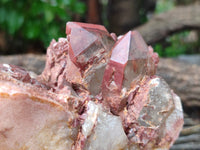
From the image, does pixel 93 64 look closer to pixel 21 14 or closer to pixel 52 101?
pixel 52 101

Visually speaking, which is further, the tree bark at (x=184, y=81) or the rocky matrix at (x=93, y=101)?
the tree bark at (x=184, y=81)

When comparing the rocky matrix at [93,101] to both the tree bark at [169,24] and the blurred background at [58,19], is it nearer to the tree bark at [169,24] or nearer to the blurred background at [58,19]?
the blurred background at [58,19]

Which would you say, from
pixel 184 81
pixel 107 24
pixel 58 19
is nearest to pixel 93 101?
pixel 184 81

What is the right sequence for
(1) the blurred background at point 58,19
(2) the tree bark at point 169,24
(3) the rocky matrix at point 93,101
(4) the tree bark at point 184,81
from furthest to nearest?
(2) the tree bark at point 169,24, (1) the blurred background at point 58,19, (4) the tree bark at point 184,81, (3) the rocky matrix at point 93,101


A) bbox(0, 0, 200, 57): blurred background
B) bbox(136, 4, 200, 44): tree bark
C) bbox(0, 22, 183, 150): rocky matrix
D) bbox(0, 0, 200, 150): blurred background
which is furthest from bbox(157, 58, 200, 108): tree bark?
bbox(0, 22, 183, 150): rocky matrix

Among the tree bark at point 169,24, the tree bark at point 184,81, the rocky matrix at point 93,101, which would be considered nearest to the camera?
the rocky matrix at point 93,101

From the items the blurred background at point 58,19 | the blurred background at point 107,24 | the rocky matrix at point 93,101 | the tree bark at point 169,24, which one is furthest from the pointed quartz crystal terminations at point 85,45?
the tree bark at point 169,24

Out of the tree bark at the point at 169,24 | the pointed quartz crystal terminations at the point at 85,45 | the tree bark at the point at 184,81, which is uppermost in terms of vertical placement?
the pointed quartz crystal terminations at the point at 85,45

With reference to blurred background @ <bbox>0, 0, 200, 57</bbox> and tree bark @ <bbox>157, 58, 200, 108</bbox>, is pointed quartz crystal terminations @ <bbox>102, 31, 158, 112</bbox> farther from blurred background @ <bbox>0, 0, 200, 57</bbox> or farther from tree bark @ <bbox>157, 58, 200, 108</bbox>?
blurred background @ <bbox>0, 0, 200, 57</bbox>

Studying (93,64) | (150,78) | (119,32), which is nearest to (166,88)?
(150,78)
